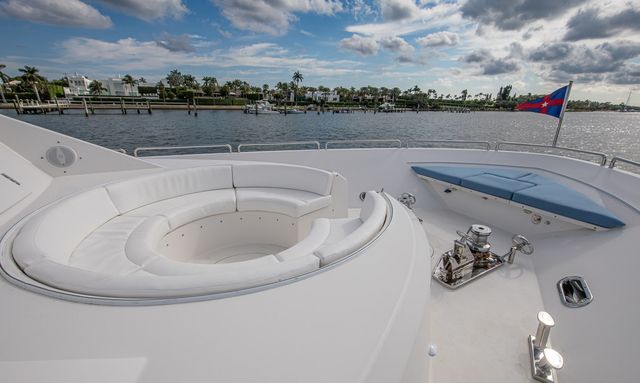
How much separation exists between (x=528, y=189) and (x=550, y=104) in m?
1.65

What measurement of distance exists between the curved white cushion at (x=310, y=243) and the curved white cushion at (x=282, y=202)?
66 cm

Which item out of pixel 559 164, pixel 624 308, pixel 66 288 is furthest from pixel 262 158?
pixel 559 164

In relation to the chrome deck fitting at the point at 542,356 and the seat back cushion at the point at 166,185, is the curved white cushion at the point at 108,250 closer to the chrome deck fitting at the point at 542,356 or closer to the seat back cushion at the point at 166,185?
the seat back cushion at the point at 166,185

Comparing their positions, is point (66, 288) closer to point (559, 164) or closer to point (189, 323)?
point (189, 323)

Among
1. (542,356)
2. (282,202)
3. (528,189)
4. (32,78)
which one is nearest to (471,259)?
(542,356)

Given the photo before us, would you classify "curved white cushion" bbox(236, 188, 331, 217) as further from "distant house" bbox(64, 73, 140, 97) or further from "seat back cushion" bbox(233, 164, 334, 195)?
"distant house" bbox(64, 73, 140, 97)

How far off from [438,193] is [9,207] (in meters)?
4.37

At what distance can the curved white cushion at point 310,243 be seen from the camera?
1.51m

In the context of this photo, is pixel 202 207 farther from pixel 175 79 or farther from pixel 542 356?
pixel 175 79

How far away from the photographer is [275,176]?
3055mm

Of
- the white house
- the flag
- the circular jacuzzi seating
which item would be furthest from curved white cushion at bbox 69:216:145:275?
the white house

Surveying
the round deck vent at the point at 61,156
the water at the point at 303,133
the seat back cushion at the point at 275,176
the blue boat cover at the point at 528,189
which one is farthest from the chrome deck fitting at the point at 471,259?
the water at the point at 303,133

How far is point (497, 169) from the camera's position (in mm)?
3738

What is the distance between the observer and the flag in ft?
11.3
